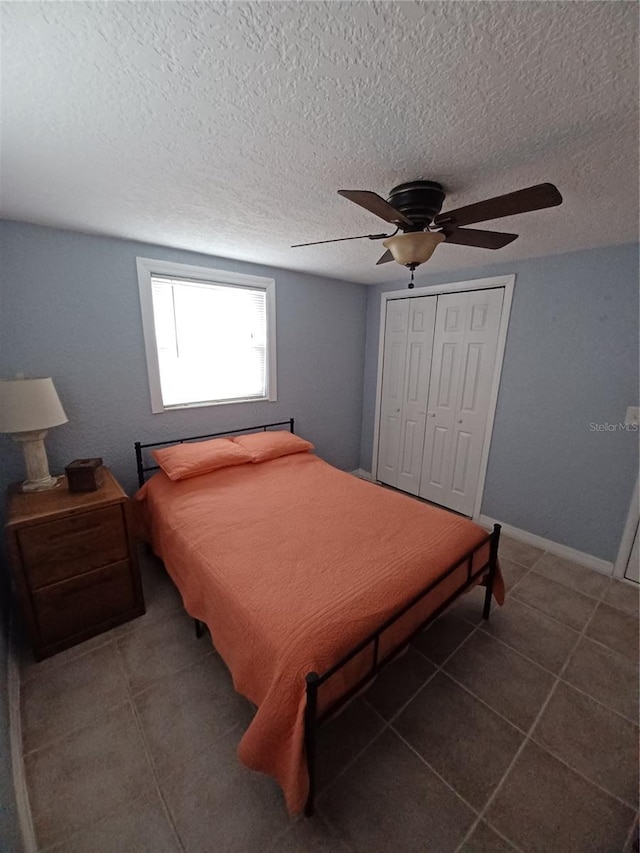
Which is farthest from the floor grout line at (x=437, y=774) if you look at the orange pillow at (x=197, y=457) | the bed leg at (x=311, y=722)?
the orange pillow at (x=197, y=457)

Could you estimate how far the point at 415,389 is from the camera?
11.6 feet

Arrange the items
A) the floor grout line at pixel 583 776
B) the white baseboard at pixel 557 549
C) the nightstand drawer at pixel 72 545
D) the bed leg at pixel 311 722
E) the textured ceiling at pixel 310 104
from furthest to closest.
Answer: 1. the white baseboard at pixel 557 549
2. the nightstand drawer at pixel 72 545
3. the floor grout line at pixel 583 776
4. the bed leg at pixel 311 722
5. the textured ceiling at pixel 310 104

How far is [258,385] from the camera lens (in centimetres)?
319

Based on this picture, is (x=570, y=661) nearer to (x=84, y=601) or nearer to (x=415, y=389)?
(x=415, y=389)

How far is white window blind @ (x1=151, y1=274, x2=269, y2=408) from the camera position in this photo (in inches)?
102

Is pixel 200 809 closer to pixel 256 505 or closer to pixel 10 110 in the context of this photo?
pixel 256 505

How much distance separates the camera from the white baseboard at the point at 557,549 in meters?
2.50

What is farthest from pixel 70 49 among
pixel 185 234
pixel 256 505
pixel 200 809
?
pixel 200 809

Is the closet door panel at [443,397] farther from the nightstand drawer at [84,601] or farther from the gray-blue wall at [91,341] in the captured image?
the nightstand drawer at [84,601]

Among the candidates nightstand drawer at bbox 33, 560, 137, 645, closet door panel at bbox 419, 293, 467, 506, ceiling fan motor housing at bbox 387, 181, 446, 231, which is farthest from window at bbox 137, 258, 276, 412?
ceiling fan motor housing at bbox 387, 181, 446, 231

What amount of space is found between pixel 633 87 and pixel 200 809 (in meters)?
2.66

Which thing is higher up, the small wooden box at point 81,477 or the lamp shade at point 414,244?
the lamp shade at point 414,244

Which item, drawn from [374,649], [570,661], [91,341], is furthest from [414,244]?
[570,661]

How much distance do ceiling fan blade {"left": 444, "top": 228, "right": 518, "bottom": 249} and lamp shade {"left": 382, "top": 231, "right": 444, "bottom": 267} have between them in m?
0.16
